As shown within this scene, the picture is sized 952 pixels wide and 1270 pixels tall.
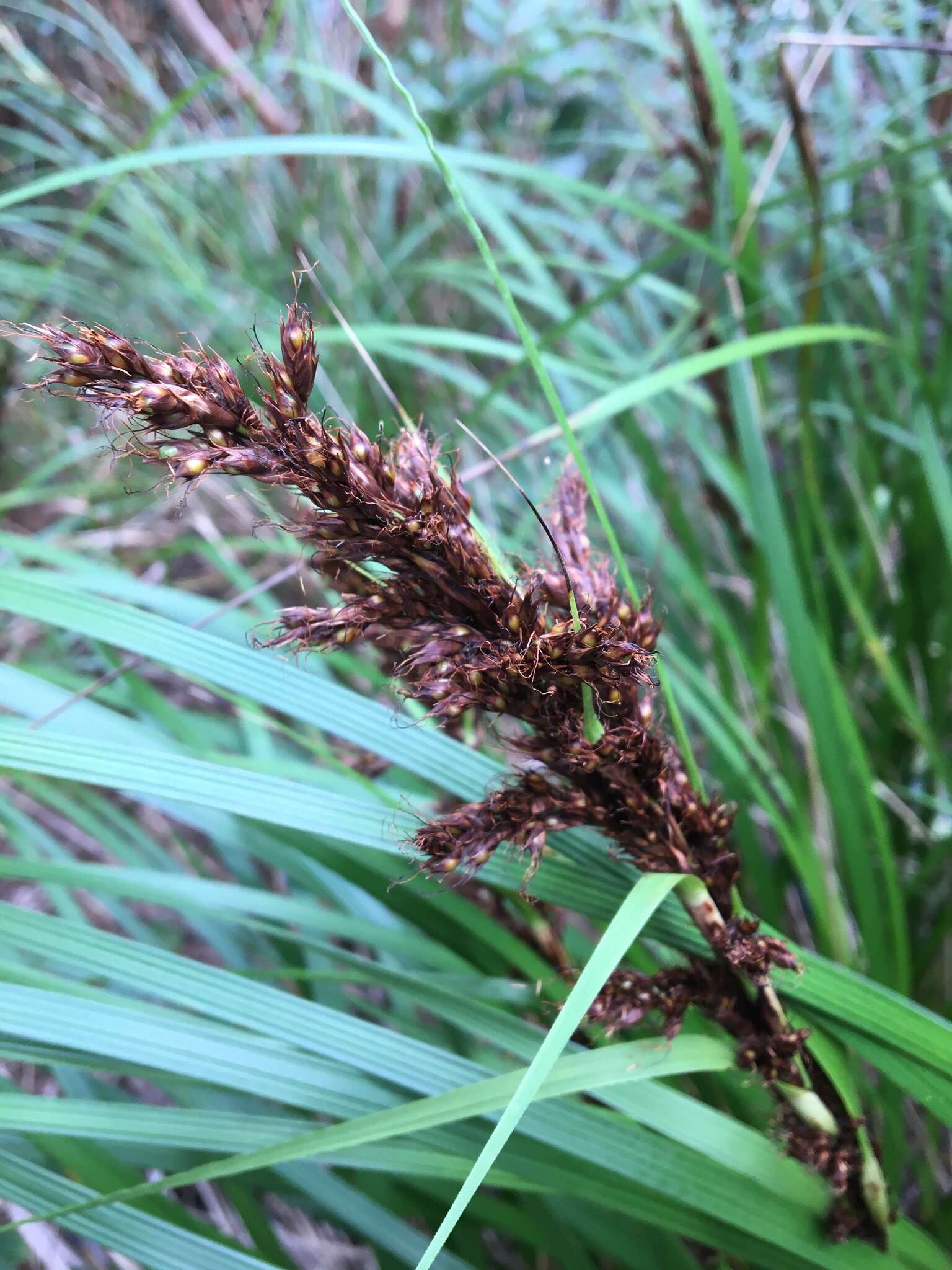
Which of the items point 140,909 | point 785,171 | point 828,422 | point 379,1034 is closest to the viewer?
point 379,1034

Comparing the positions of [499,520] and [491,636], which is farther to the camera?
[499,520]

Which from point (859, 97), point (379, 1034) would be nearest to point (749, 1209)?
point (379, 1034)

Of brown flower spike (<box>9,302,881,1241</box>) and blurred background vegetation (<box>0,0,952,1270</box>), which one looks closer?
brown flower spike (<box>9,302,881,1241</box>)

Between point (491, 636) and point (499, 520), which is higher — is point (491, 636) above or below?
below

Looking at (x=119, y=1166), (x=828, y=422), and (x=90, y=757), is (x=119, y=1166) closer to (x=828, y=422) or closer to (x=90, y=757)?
(x=90, y=757)
